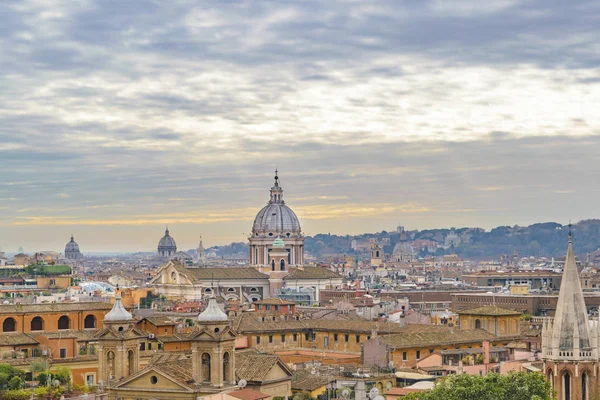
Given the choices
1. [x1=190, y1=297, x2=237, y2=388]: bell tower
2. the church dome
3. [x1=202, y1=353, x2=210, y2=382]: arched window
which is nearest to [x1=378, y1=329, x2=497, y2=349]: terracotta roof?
[x1=190, y1=297, x2=237, y2=388]: bell tower

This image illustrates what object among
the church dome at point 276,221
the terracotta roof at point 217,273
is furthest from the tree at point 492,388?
the church dome at point 276,221

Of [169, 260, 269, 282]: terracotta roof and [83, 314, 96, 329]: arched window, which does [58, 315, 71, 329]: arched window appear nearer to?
[83, 314, 96, 329]: arched window

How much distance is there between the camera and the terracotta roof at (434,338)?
53.5 m

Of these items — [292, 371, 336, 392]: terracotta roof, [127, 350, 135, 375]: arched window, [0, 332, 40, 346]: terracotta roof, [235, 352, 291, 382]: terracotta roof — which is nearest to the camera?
[127, 350, 135, 375]: arched window

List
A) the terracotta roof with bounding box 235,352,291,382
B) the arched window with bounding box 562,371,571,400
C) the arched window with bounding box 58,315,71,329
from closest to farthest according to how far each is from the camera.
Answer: the terracotta roof with bounding box 235,352,291,382 < the arched window with bounding box 562,371,571,400 < the arched window with bounding box 58,315,71,329

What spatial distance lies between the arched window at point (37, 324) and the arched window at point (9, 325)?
0.76 m

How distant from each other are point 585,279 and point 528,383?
108 metres

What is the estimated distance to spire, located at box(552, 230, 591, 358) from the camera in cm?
4059

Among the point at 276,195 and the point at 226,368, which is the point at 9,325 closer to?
the point at 226,368

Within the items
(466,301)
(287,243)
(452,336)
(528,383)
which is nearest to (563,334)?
(528,383)

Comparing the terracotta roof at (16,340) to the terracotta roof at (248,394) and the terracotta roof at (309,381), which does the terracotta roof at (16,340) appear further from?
the terracotta roof at (248,394)

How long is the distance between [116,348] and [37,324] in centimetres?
2066

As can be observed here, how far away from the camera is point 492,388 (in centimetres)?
3531

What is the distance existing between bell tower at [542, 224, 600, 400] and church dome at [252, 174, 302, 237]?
299 feet
